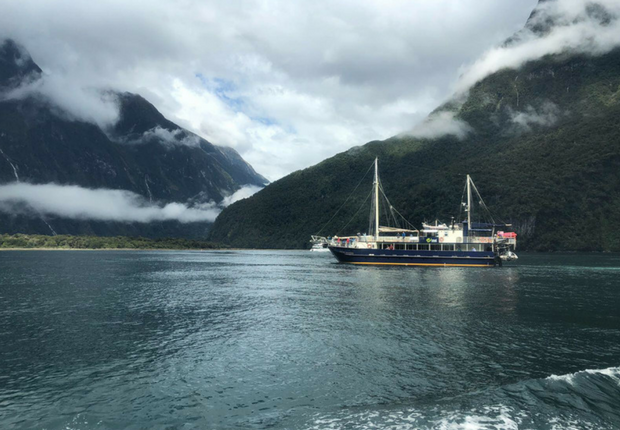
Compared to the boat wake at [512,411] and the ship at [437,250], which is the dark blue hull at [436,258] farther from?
the boat wake at [512,411]

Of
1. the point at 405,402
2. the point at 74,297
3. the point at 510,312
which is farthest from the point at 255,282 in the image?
the point at 405,402

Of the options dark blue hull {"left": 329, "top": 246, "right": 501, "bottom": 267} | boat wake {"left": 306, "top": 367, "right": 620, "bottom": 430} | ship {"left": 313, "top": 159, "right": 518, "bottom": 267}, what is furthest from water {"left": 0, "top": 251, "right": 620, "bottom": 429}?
ship {"left": 313, "top": 159, "right": 518, "bottom": 267}

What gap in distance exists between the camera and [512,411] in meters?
15.8

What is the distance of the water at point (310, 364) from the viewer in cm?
1538

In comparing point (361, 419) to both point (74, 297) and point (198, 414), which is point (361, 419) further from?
point (74, 297)

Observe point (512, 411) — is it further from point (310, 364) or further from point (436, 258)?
point (436, 258)

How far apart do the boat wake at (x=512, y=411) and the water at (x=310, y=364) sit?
78 mm

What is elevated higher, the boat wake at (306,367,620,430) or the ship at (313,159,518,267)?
the ship at (313,159,518,267)

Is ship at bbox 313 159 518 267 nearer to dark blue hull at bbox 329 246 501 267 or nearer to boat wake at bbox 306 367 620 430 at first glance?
dark blue hull at bbox 329 246 501 267

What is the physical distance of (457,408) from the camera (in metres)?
16.0

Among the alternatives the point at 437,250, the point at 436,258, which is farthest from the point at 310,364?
the point at 437,250

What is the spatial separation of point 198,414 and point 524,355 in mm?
18119

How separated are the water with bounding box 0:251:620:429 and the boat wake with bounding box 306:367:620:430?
78 millimetres

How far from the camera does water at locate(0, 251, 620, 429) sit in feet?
50.5
